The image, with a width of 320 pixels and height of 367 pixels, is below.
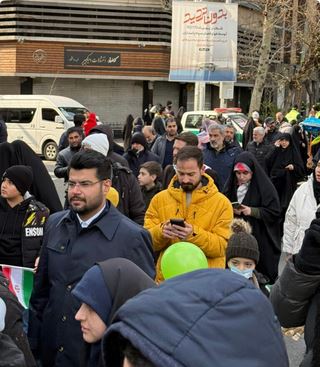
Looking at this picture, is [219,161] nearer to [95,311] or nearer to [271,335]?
[95,311]

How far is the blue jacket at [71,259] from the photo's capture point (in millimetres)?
3227

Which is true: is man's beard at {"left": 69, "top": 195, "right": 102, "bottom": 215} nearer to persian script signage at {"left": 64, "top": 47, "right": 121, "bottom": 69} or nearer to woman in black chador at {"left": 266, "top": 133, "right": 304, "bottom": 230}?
woman in black chador at {"left": 266, "top": 133, "right": 304, "bottom": 230}

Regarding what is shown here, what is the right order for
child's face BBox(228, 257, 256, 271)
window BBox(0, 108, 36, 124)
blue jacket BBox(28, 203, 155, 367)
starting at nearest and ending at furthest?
blue jacket BBox(28, 203, 155, 367) < child's face BBox(228, 257, 256, 271) < window BBox(0, 108, 36, 124)

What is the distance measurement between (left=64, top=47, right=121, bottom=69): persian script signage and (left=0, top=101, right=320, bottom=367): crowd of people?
2684cm

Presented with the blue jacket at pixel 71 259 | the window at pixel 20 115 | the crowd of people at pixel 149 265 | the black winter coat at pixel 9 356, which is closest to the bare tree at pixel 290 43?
the window at pixel 20 115

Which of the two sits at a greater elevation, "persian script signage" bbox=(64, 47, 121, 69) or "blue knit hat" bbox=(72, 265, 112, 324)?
"persian script signage" bbox=(64, 47, 121, 69)

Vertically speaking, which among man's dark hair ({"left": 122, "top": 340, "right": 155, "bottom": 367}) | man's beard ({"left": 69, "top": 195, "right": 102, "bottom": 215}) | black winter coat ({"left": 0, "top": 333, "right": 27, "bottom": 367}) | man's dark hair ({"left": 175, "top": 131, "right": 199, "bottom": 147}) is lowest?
black winter coat ({"left": 0, "top": 333, "right": 27, "bottom": 367})

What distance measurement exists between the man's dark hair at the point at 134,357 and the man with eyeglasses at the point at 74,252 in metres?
1.77

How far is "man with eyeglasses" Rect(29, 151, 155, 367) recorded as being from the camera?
3254 millimetres

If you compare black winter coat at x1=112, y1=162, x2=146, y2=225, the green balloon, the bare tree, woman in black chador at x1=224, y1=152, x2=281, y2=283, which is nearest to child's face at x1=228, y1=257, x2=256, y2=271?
the green balloon

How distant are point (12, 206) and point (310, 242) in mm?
2985

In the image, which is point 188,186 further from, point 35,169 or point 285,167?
point 285,167

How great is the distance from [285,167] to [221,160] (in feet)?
9.39

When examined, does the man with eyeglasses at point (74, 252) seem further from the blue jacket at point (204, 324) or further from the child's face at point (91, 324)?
the blue jacket at point (204, 324)
